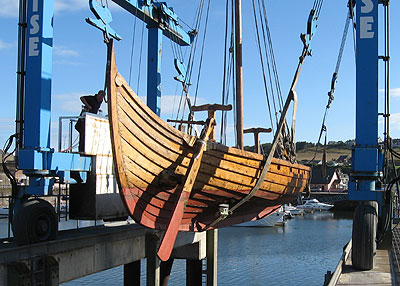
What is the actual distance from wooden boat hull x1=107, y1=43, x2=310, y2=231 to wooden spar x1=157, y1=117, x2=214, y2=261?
0.52 ft

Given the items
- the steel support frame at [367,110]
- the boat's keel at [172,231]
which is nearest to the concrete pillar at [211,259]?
the steel support frame at [367,110]

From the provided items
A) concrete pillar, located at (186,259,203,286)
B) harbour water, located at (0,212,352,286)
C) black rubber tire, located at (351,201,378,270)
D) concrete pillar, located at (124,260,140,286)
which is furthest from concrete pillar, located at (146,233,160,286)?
harbour water, located at (0,212,352,286)

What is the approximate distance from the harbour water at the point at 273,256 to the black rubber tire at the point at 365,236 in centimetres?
1352

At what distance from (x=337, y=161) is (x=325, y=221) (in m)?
65.6

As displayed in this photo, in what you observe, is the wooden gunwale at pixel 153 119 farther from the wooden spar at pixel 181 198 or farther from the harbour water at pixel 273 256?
the harbour water at pixel 273 256

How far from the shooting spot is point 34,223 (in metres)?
8.41

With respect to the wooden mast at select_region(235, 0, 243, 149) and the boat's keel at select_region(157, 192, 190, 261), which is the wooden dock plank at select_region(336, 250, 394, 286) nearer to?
the boat's keel at select_region(157, 192, 190, 261)

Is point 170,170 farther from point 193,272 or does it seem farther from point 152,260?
point 193,272

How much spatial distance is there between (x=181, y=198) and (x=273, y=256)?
23957 mm

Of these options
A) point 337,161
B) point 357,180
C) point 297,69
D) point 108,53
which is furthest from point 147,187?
point 337,161

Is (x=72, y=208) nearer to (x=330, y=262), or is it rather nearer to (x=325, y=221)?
(x=330, y=262)

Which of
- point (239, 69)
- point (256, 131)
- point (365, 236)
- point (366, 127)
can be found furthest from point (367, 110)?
point (256, 131)

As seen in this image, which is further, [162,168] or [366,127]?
[366,127]

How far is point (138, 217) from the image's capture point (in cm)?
734
